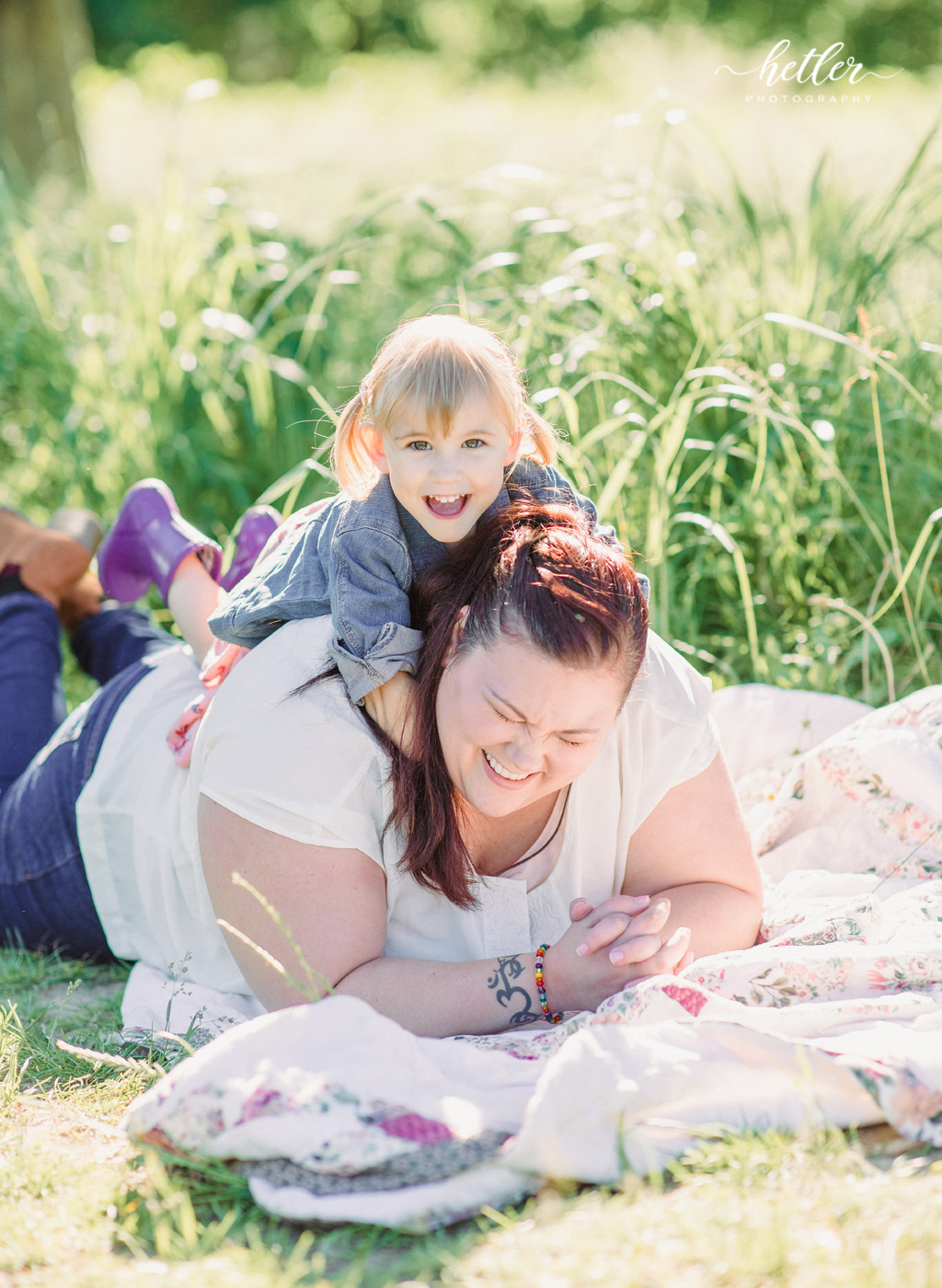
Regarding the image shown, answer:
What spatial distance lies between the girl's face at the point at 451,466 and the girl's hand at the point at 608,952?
0.67 metres

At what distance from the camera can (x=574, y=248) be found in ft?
13.0

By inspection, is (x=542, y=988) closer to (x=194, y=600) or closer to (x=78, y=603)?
(x=194, y=600)

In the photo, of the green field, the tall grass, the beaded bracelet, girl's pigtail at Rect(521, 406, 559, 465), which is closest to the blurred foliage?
the green field

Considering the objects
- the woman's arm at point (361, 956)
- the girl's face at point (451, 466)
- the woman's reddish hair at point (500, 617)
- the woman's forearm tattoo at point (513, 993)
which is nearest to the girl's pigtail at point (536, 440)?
the girl's face at point (451, 466)

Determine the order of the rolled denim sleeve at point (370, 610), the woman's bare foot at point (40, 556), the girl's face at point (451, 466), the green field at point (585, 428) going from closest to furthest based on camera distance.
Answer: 1. the green field at point (585, 428)
2. the rolled denim sleeve at point (370, 610)
3. the girl's face at point (451, 466)
4. the woman's bare foot at point (40, 556)

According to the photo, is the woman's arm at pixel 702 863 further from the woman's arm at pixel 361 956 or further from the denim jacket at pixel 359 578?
the denim jacket at pixel 359 578

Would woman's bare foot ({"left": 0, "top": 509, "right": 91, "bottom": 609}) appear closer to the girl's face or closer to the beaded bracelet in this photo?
the girl's face

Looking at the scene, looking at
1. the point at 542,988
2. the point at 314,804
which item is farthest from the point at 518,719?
the point at 542,988

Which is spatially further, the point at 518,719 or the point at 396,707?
the point at 396,707

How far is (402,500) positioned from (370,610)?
23cm

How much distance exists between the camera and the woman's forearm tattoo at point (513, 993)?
2.00 meters

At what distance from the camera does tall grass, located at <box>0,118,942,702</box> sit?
333cm

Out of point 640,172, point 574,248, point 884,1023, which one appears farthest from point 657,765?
point 640,172

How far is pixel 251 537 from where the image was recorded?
2.95 m
